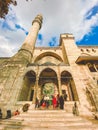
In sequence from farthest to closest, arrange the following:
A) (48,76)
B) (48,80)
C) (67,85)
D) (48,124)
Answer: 1. (48,76)
2. (48,80)
3. (67,85)
4. (48,124)

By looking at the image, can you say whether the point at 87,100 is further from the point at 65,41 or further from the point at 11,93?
the point at 65,41

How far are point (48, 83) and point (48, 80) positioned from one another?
1.48 ft

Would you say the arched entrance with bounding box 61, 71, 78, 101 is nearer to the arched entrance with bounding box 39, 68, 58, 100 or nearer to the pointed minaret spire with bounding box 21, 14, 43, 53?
the arched entrance with bounding box 39, 68, 58, 100

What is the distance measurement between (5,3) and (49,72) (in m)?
12.4

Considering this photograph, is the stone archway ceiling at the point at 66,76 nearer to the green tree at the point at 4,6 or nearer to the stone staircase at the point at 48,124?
the stone staircase at the point at 48,124

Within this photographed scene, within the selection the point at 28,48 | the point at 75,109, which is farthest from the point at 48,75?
the point at 75,109

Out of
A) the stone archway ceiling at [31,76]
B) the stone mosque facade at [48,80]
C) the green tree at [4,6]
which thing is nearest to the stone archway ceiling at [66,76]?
the stone mosque facade at [48,80]

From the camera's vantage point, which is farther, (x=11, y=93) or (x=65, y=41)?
(x=65, y=41)

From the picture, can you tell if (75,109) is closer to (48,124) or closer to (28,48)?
(48,124)

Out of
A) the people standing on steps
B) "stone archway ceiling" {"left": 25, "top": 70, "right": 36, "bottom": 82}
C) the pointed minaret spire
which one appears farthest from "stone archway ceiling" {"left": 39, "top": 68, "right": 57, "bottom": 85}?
the people standing on steps

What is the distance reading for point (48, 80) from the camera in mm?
16875

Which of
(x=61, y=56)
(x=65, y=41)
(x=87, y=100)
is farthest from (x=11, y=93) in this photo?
(x=65, y=41)

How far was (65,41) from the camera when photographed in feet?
72.7

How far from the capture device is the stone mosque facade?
37.3 ft
